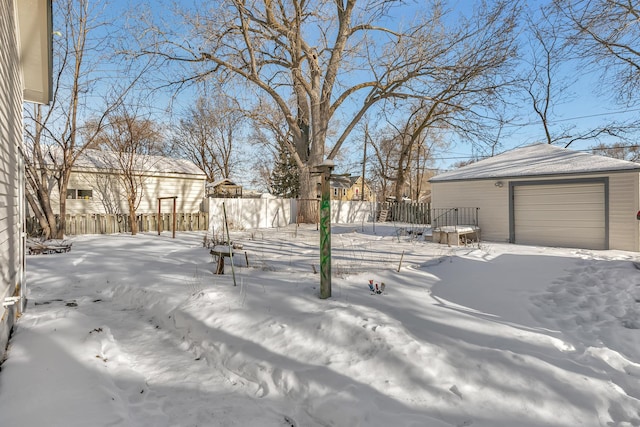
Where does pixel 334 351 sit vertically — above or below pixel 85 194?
below

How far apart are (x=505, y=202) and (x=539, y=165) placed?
1.60 m

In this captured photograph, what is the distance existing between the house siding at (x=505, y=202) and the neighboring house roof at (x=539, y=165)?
221 millimetres

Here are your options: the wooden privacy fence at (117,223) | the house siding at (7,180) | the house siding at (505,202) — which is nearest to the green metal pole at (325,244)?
the house siding at (7,180)

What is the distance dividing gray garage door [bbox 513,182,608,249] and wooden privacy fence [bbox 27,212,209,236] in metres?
13.3

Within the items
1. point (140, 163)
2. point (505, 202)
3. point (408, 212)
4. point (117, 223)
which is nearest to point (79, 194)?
point (117, 223)

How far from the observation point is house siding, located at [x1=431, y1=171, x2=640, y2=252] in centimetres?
920

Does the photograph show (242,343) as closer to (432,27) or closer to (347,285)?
(347,285)

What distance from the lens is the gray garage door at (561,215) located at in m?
9.87

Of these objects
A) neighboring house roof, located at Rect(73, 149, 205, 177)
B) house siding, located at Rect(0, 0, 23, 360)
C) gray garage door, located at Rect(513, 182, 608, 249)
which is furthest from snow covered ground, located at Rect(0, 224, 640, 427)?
neighboring house roof, located at Rect(73, 149, 205, 177)

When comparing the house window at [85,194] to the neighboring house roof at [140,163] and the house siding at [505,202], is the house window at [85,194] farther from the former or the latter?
the house siding at [505,202]

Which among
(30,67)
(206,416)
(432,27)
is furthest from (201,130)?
(206,416)

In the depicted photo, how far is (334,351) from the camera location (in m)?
3.19

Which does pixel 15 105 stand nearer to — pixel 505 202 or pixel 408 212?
pixel 505 202

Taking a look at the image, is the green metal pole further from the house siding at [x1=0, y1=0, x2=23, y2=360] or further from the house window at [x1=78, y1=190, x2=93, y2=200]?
the house window at [x1=78, y1=190, x2=93, y2=200]
